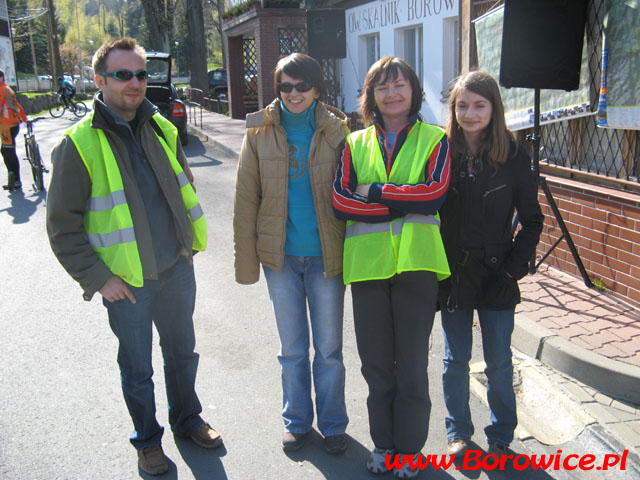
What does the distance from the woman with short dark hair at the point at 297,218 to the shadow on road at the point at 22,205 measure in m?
6.24

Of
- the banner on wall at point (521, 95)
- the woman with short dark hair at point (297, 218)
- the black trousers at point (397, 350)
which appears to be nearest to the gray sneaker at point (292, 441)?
the woman with short dark hair at point (297, 218)

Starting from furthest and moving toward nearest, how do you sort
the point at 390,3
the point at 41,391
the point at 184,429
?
the point at 390,3 → the point at 41,391 → the point at 184,429

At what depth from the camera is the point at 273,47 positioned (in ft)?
56.9

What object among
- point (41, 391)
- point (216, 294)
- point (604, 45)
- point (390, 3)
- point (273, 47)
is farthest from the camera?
point (273, 47)

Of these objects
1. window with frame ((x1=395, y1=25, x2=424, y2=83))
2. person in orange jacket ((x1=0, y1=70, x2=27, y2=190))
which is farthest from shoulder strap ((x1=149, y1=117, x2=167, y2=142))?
window with frame ((x1=395, y1=25, x2=424, y2=83))

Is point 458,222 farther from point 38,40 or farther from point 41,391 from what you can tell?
point 38,40

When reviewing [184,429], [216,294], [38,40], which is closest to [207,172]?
[216,294]

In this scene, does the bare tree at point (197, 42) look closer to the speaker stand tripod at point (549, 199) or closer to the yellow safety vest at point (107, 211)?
the speaker stand tripod at point (549, 199)

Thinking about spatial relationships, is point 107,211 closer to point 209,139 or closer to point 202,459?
point 202,459

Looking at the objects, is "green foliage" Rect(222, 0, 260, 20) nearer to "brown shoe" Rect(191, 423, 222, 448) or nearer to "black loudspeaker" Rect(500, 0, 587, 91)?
"black loudspeaker" Rect(500, 0, 587, 91)

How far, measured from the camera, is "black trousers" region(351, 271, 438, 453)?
8.86 ft

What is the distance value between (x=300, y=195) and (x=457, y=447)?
4.85 ft

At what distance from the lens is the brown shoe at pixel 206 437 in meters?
3.16

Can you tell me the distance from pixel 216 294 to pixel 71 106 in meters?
24.0
